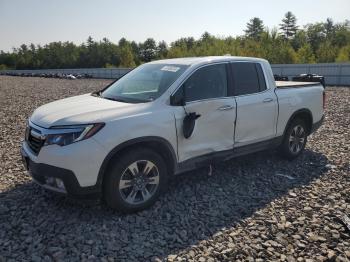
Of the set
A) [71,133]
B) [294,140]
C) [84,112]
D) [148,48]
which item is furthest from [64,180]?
[148,48]

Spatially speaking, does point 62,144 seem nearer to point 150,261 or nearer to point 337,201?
point 150,261

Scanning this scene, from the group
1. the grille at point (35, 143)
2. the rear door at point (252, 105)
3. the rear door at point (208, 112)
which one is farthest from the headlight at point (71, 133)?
the rear door at point (252, 105)

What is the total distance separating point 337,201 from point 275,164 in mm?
1602

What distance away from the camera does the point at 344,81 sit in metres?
24.5

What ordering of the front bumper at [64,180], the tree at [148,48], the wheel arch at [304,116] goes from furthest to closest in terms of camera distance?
the tree at [148,48]
the wheel arch at [304,116]
the front bumper at [64,180]

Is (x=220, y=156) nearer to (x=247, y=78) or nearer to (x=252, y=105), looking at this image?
(x=252, y=105)

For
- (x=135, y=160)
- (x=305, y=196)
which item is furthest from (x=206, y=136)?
(x=305, y=196)

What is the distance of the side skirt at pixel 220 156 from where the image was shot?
15.5 ft

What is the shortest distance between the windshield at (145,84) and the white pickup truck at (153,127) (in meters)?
0.02

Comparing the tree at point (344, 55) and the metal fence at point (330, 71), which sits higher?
the tree at point (344, 55)

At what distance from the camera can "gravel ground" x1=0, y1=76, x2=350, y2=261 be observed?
363 cm

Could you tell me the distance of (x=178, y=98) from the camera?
4.57 meters

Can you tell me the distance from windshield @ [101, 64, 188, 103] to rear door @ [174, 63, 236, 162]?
274 millimetres

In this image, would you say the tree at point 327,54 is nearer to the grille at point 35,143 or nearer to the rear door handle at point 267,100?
the rear door handle at point 267,100
